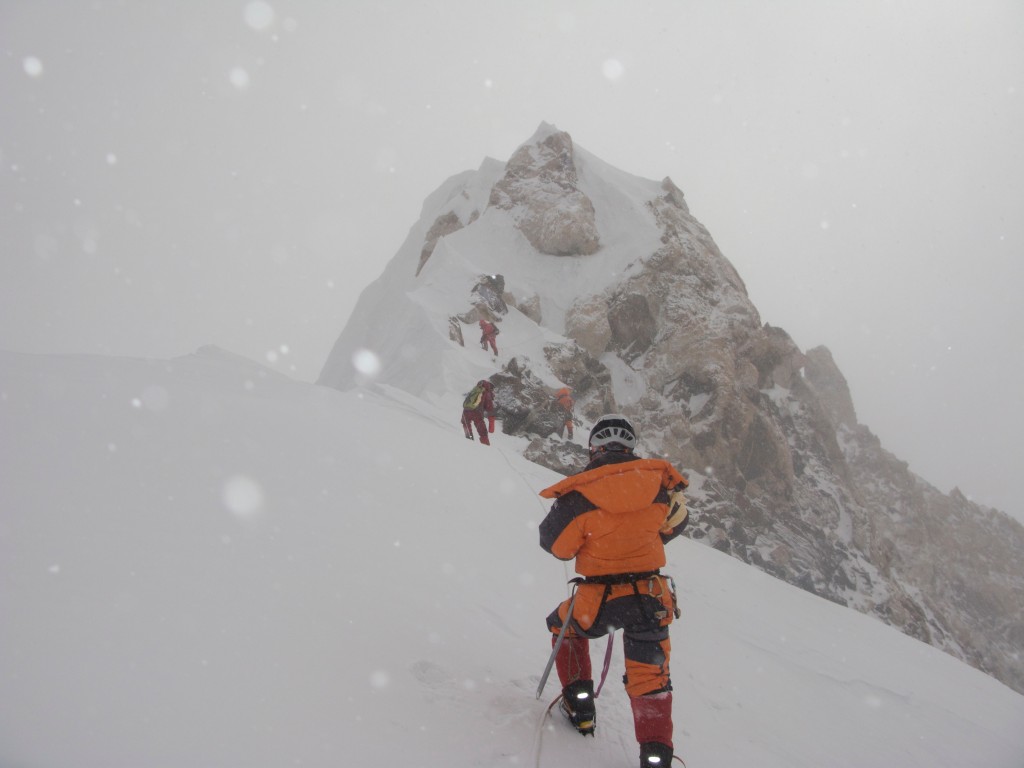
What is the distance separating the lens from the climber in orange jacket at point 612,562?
9.23ft

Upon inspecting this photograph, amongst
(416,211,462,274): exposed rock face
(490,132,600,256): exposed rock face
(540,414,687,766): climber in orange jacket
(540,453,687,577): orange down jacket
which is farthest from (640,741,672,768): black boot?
(416,211,462,274): exposed rock face

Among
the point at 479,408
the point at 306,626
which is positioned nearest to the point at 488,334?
the point at 479,408

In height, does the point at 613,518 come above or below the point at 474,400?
above

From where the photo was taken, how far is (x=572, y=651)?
9.89ft

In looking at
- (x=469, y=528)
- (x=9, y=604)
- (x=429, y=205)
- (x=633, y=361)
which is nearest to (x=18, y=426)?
(x=9, y=604)

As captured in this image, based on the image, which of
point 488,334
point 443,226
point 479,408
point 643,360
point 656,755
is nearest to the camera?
point 656,755

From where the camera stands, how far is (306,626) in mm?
2818

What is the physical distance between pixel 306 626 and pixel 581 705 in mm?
1465

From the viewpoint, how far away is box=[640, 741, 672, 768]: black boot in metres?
2.51

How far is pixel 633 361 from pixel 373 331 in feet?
47.1

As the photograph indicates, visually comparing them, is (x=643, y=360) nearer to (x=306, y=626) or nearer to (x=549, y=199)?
(x=549, y=199)

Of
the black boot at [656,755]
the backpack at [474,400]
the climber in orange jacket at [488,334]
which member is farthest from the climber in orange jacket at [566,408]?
the black boot at [656,755]

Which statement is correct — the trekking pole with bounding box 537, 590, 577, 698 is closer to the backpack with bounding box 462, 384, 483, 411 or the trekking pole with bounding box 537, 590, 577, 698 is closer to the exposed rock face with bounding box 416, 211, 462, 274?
the backpack with bounding box 462, 384, 483, 411

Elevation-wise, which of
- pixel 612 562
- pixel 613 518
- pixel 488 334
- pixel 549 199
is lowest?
pixel 612 562
